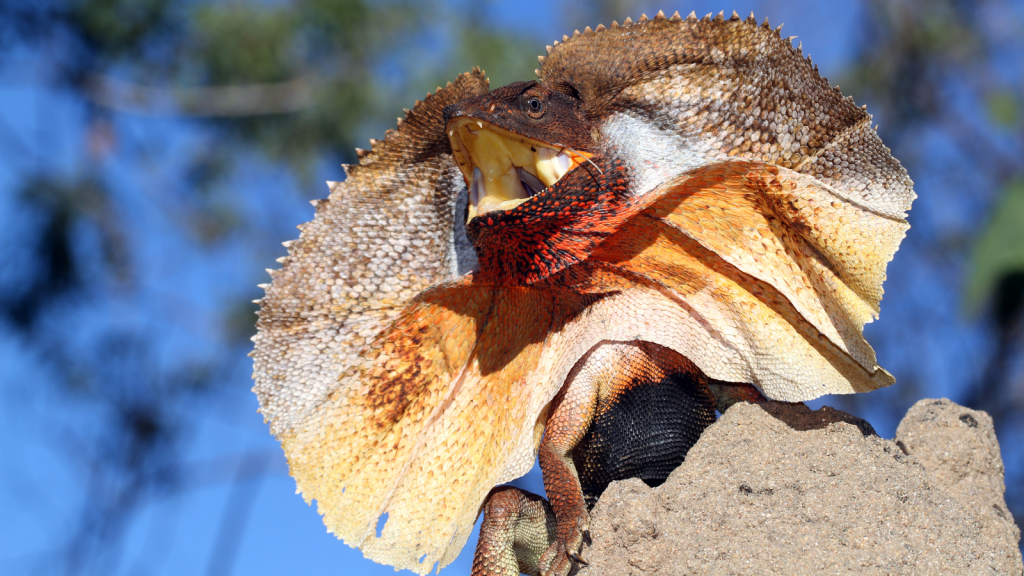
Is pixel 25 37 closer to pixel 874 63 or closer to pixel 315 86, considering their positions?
pixel 315 86

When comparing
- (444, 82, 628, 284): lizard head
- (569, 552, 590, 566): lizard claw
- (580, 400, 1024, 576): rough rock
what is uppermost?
(444, 82, 628, 284): lizard head

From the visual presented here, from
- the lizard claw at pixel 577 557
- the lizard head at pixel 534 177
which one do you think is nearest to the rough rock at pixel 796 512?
the lizard claw at pixel 577 557

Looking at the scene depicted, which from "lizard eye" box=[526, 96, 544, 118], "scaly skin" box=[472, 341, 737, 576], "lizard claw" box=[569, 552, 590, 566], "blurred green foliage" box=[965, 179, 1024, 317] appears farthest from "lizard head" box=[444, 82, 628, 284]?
"blurred green foliage" box=[965, 179, 1024, 317]

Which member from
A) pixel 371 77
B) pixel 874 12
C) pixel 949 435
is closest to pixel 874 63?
pixel 874 12

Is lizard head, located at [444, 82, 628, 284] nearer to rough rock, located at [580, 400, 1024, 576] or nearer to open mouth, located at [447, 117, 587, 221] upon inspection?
open mouth, located at [447, 117, 587, 221]

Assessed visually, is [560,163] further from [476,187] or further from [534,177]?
[476,187]

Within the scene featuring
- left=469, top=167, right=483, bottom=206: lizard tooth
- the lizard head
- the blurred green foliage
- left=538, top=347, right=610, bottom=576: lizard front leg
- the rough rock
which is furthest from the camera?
the blurred green foliage

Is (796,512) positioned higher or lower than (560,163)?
lower

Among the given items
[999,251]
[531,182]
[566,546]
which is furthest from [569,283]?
[999,251]
